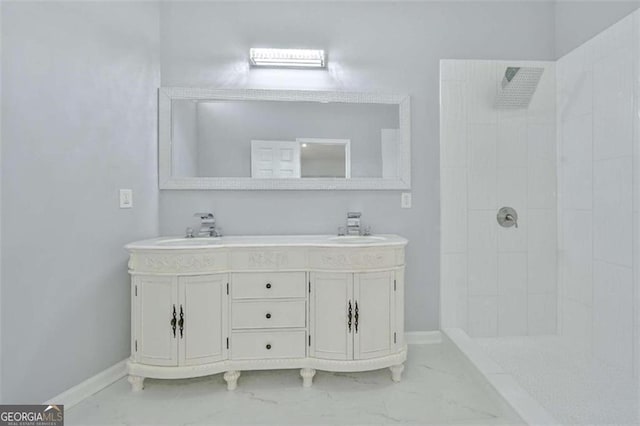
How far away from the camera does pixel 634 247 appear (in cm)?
180

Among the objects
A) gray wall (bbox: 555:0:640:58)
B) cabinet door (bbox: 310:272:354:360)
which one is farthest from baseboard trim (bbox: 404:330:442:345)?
gray wall (bbox: 555:0:640:58)

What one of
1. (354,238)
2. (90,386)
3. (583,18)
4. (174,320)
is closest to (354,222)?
(354,238)

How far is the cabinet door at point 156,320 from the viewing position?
5.70 feet

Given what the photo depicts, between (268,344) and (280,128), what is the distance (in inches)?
52.7

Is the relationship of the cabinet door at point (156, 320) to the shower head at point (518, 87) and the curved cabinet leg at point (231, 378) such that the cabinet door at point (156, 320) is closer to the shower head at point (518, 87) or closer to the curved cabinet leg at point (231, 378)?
the curved cabinet leg at point (231, 378)

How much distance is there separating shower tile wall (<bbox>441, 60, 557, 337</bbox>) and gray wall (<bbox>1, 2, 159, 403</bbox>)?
6.55ft

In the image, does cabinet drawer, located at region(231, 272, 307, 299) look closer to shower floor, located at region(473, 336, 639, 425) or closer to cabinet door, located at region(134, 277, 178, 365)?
cabinet door, located at region(134, 277, 178, 365)

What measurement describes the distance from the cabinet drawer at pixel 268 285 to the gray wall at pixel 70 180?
72 centimetres

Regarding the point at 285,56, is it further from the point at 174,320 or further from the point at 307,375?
the point at 307,375

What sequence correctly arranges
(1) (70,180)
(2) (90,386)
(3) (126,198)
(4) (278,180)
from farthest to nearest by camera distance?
(4) (278,180), (3) (126,198), (2) (90,386), (1) (70,180)

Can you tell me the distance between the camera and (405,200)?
235 cm

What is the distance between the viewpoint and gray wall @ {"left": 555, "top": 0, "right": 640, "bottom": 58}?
192 centimetres

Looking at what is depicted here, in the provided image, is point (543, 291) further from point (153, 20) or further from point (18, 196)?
point (153, 20)

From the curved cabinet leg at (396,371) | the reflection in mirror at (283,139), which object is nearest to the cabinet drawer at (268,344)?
the curved cabinet leg at (396,371)
